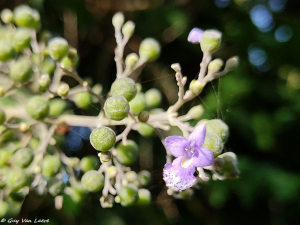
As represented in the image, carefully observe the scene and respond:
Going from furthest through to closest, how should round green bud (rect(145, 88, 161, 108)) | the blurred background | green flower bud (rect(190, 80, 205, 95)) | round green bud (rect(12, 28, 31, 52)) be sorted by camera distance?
the blurred background < round green bud (rect(145, 88, 161, 108)) < round green bud (rect(12, 28, 31, 52)) < green flower bud (rect(190, 80, 205, 95))

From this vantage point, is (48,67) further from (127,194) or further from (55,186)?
(127,194)

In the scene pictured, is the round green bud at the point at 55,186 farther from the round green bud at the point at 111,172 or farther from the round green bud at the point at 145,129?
the round green bud at the point at 145,129

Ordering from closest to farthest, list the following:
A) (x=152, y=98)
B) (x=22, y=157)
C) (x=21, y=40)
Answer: (x=22, y=157)
(x=21, y=40)
(x=152, y=98)

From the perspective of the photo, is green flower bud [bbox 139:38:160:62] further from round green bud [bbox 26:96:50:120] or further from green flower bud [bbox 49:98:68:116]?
green flower bud [bbox 49:98:68:116]

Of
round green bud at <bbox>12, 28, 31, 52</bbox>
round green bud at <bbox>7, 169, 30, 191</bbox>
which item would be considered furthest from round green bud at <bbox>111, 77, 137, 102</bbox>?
round green bud at <bbox>12, 28, 31, 52</bbox>

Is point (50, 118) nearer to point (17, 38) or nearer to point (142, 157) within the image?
point (17, 38)

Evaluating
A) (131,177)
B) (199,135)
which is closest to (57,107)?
(131,177)
